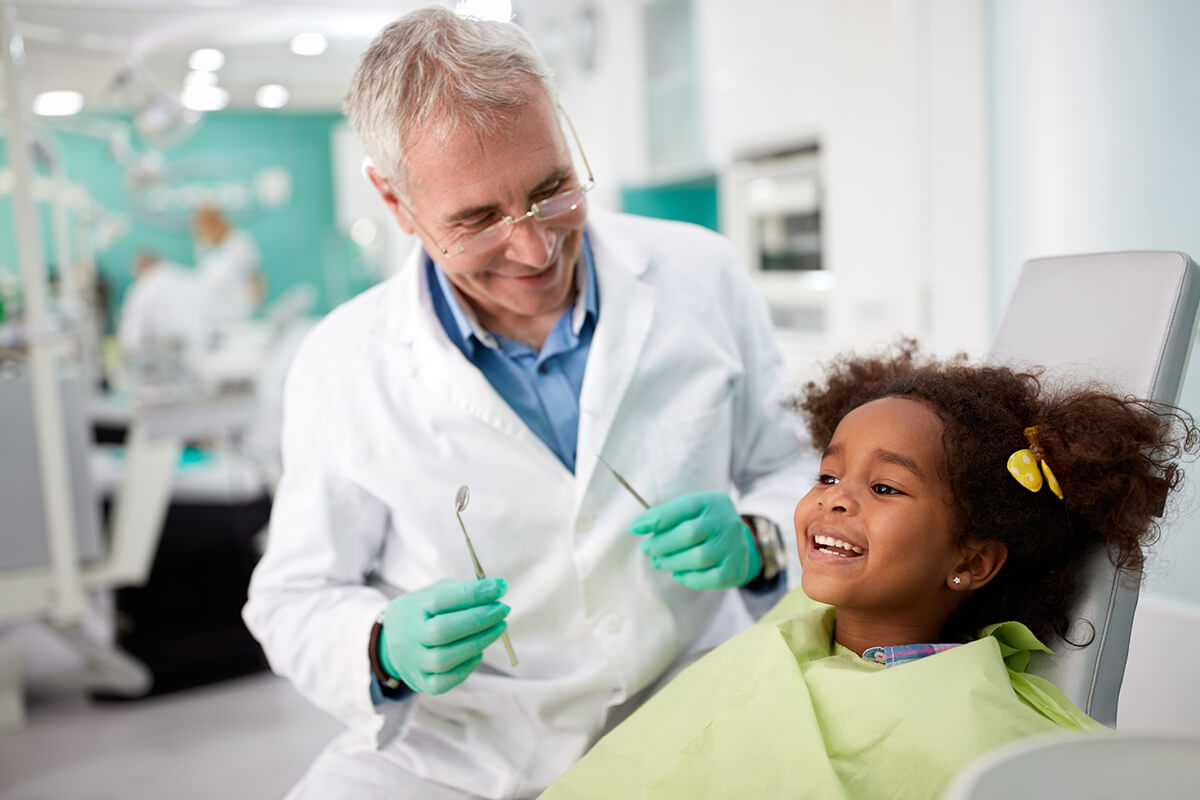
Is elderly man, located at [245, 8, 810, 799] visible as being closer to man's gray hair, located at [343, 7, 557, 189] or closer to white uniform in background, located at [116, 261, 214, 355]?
man's gray hair, located at [343, 7, 557, 189]

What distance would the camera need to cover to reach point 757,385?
1.43 m

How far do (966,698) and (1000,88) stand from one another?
1.86m

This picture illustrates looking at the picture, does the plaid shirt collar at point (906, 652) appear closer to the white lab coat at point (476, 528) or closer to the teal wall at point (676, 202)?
the white lab coat at point (476, 528)

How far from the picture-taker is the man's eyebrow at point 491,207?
3.77 feet

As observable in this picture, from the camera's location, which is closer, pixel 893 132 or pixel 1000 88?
pixel 1000 88

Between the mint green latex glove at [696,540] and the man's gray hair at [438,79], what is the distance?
1.67 ft

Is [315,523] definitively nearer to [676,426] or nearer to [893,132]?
[676,426]

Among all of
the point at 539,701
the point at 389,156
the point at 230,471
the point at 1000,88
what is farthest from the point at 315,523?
the point at 230,471

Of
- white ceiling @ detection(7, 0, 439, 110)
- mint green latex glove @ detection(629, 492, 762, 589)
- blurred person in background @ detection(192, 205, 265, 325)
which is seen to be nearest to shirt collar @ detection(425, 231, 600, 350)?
mint green latex glove @ detection(629, 492, 762, 589)

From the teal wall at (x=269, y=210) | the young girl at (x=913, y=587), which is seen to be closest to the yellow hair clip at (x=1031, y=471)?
the young girl at (x=913, y=587)

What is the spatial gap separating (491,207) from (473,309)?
8.4 inches

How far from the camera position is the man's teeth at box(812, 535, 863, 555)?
1.02 metres

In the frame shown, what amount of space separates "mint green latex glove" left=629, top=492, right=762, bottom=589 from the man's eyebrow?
42cm

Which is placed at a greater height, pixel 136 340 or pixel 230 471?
pixel 136 340
